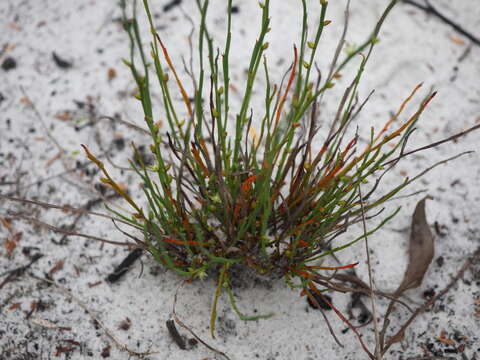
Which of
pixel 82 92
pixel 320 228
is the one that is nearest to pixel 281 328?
pixel 320 228

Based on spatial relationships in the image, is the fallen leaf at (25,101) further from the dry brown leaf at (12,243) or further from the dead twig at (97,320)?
the dead twig at (97,320)

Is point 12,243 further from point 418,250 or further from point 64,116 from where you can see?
point 418,250

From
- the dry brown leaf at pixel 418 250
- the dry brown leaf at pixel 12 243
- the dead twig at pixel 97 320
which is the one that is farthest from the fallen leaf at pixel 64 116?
the dry brown leaf at pixel 418 250

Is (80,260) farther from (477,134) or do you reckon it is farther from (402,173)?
(477,134)

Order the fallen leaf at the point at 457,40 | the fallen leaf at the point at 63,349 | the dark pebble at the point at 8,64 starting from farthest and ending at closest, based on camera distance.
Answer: the fallen leaf at the point at 457,40
the dark pebble at the point at 8,64
the fallen leaf at the point at 63,349

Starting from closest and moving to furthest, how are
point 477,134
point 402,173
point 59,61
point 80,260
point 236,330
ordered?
point 236,330 < point 80,260 < point 402,173 < point 477,134 < point 59,61

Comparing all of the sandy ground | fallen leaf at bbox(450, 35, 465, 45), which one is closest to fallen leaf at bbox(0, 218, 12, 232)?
the sandy ground

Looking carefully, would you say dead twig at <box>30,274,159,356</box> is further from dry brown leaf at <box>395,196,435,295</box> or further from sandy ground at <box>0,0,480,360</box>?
dry brown leaf at <box>395,196,435,295</box>
